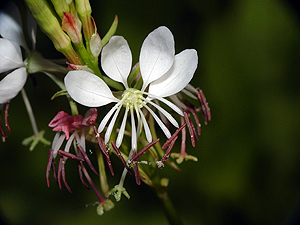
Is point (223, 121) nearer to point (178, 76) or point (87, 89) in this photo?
point (178, 76)

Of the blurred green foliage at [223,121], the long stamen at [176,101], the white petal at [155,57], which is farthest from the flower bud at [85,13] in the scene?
the blurred green foliage at [223,121]

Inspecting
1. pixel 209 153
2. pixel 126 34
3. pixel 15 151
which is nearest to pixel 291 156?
pixel 209 153

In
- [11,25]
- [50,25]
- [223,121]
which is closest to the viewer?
[50,25]

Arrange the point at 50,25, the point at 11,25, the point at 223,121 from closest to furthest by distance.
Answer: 1. the point at 50,25
2. the point at 11,25
3. the point at 223,121

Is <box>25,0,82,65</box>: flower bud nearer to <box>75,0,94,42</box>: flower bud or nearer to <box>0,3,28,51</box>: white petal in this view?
<box>75,0,94,42</box>: flower bud

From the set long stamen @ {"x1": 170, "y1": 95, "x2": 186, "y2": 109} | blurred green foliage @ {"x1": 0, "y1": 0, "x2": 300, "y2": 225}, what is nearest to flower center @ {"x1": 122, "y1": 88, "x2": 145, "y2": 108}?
long stamen @ {"x1": 170, "y1": 95, "x2": 186, "y2": 109}

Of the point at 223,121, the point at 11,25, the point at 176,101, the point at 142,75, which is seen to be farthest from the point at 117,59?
the point at 223,121
